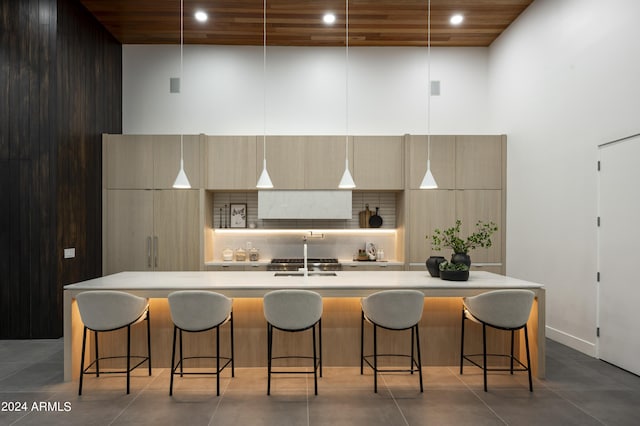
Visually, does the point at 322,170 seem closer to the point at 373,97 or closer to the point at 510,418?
the point at 373,97

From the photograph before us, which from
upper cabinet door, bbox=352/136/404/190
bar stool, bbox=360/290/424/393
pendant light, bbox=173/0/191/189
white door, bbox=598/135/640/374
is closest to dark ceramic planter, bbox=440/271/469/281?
bar stool, bbox=360/290/424/393

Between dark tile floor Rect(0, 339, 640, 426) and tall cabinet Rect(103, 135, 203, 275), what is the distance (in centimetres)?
214

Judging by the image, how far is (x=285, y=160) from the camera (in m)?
6.05

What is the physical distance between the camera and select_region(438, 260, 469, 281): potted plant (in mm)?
3891

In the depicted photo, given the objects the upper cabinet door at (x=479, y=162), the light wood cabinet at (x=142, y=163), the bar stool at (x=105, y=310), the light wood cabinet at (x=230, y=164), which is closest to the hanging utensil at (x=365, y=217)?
the upper cabinet door at (x=479, y=162)

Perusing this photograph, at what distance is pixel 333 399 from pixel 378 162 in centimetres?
360

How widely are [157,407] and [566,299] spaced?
14.0ft

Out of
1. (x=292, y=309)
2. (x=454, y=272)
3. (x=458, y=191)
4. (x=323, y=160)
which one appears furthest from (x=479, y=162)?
(x=292, y=309)

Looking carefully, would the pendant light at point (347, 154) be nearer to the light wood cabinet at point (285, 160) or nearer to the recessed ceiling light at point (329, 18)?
the recessed ceiling light at point (329, 18)

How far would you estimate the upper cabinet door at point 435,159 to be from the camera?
19.8ft

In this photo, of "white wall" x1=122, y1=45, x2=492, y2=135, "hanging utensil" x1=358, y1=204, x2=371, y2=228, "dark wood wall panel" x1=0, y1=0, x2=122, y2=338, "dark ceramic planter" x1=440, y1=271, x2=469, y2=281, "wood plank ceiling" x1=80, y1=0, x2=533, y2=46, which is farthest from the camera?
"white wall" x1=122, y1=45, x2=492, y2=135

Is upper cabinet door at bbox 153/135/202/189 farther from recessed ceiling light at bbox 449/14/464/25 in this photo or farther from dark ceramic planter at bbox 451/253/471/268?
recessed ceiling light at bbox 449/14/464/25

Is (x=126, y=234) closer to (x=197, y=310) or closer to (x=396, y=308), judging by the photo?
(x=197, y=310)

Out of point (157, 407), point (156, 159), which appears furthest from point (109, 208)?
point (157, 407)
